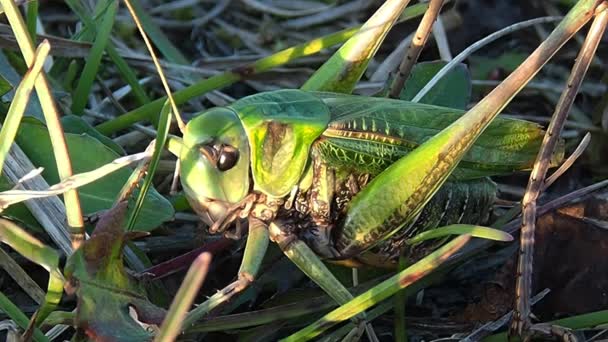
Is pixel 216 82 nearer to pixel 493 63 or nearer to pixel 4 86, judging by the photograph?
pixel 4 86

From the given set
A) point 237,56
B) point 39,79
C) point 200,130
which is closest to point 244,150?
point 200,130

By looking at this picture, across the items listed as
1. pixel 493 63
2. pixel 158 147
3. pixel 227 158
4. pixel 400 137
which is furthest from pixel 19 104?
pixel 493 63

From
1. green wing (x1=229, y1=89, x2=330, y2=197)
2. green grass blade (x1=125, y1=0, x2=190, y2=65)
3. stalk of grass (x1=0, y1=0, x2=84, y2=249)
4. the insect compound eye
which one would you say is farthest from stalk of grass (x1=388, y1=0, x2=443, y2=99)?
stalk of grass (x1=0, y1=0, x2=84, y2=249)

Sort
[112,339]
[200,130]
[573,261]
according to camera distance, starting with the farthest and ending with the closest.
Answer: [573,261] → [200,130] → [112,339]

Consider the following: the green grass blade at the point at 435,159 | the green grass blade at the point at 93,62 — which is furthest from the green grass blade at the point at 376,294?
the green grass blade at the point at 93,62

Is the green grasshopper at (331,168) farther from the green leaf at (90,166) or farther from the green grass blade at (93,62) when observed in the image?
the green grass blade at (93,62)

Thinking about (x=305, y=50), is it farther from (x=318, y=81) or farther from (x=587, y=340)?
(x=587, y=340)

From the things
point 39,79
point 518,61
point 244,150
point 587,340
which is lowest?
point 587,340
